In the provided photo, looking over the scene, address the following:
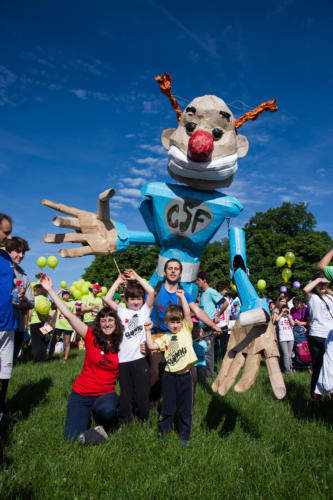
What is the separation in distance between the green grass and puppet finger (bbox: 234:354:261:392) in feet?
1.79

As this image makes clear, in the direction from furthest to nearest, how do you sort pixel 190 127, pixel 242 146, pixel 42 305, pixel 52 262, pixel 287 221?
pixel 287 221 < pixel 52 262 < pixel 42 305 < pixel 242 146 < pixel 190 127

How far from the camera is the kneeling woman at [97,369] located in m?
2.83

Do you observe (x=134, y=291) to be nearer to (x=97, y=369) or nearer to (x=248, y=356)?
(x=97, y=369)

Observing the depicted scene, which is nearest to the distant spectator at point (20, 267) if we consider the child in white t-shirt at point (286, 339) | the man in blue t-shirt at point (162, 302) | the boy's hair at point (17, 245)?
the boy's hair at point (17, 245)

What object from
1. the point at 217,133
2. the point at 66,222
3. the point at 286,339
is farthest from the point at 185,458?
the point at 286,339

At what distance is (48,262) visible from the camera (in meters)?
10.4

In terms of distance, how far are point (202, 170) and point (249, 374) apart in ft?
6.35

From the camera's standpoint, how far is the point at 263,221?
1064 inches

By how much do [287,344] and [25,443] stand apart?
493 cm

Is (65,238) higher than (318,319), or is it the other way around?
(65,238)

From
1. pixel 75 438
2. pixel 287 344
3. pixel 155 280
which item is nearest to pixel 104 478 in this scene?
pixel 75 438

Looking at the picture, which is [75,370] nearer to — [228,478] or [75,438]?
[75,438]

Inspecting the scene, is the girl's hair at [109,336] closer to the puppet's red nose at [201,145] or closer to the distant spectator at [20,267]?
the distant spectator at [20,267]

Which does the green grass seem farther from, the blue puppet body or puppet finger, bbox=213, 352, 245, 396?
the blue puppet body
